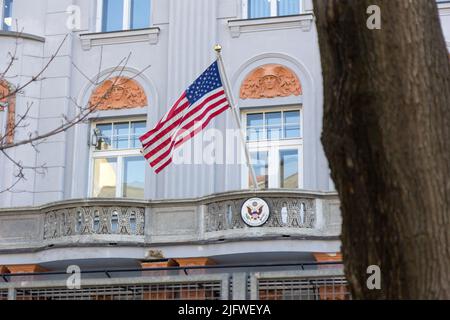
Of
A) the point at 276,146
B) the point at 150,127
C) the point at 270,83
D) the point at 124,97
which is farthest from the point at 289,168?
the point at 124,97

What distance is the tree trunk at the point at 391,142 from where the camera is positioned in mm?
5789

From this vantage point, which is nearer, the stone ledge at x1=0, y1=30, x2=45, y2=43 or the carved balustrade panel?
the carved balustrade panel

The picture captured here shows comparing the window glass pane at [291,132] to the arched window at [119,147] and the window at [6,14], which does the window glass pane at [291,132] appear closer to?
the arched window at [119,147]

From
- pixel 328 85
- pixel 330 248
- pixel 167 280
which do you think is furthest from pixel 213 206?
pixel 328 85

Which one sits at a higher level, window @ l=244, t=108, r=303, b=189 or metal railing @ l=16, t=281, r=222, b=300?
window @ l=244, t=108, r=303, b=189

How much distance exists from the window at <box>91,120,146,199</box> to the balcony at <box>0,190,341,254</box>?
2056 mm

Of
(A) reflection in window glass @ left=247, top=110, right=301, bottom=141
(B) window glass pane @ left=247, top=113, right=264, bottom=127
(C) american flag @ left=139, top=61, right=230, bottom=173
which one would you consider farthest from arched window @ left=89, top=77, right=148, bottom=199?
(C) american flag @ left=139, top=61, right=230, bottom=173

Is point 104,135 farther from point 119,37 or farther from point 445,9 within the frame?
point 445,9

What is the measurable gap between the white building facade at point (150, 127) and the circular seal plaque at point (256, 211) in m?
0.10

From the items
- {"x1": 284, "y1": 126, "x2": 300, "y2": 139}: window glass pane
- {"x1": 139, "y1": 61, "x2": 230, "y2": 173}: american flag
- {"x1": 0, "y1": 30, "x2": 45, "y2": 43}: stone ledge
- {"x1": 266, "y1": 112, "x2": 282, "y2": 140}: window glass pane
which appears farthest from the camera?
{"x1": 0, "y1": 30, "x2": 45, "y2": 43}: stone ledge

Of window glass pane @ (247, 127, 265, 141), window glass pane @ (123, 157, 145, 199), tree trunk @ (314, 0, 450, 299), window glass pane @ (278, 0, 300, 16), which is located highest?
window glass pane @ (278, 0, 300, 16)

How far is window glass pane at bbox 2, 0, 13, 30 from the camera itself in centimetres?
2355

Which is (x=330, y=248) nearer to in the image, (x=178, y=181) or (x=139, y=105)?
(x=178, y=181)

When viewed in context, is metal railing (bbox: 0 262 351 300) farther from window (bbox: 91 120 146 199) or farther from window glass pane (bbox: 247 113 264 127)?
window glass pane (bbox: 247 113 264 127)
